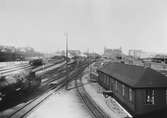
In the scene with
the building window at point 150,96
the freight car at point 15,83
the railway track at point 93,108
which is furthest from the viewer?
the freight car at point 15,83

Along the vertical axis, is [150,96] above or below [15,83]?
below

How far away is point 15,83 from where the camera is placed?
1041 inches

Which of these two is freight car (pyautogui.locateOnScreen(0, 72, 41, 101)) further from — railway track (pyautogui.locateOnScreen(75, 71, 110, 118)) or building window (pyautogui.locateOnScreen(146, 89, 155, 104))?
building window (pyautogui.locateOnScreen(146, 89, 155, 104))

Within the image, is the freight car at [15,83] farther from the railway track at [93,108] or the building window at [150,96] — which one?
the building window at [150,96]

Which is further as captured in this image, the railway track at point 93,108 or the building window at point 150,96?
the railway track at point 93,108

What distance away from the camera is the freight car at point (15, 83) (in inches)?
943

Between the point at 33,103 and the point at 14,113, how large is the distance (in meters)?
5.39

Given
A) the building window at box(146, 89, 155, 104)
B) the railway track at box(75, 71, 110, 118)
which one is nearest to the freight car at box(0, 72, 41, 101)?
the railway track at box(75, 71, 110, 118)

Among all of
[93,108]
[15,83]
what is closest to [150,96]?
[93,108]

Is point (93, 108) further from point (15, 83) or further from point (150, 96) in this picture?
point (15, 83)

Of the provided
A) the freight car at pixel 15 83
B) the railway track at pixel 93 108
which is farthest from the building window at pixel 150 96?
the freight car at pixel 15 83

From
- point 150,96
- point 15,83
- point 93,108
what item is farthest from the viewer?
point 93,108

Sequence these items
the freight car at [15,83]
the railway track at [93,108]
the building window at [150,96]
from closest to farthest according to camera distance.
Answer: the building window at [150,96] < the railway track at [93,108] < the freight car at [15,83]

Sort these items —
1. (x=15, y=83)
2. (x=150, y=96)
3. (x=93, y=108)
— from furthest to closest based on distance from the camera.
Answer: (x=93, y=108) → (x=15, y=83) → (x=150, y=96)
